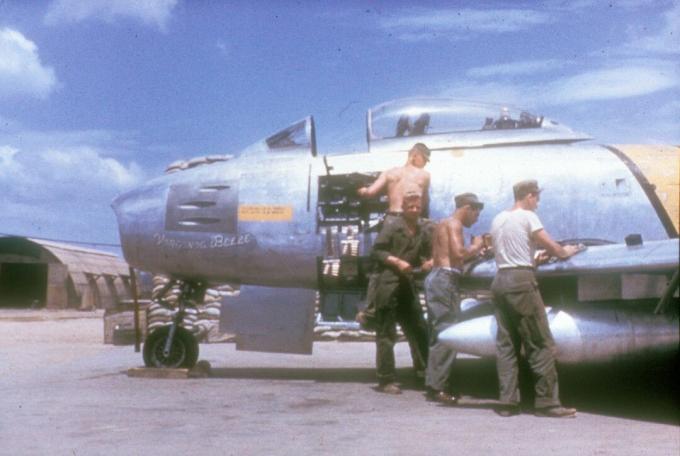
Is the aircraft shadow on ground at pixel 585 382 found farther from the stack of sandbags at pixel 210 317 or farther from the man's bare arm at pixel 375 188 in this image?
the stack of sandbags at pixel 210 317

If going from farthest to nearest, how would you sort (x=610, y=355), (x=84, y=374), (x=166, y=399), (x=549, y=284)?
(x=84, y=374), (x=549, y=284), (x=166, y=399), (x=610, y=355)

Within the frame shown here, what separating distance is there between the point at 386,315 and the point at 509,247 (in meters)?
1.79

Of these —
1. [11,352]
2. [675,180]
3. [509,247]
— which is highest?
[675,180]

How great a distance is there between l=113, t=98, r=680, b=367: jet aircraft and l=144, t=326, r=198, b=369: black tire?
0.05 feet

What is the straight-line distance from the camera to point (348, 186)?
371 inches

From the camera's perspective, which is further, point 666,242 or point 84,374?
point 84,374

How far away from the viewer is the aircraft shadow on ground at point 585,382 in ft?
23.4

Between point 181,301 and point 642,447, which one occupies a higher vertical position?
point 181,301

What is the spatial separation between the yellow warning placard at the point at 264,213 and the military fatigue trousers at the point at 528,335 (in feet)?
10.1

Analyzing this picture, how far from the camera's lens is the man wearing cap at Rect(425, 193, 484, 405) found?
7.53m

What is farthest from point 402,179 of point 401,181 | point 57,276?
point 57,276

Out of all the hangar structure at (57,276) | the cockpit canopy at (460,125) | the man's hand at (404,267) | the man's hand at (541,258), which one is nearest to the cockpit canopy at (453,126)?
the cockpit canopy at (460,125)

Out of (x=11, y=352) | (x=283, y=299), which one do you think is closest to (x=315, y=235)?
(x=283, y=299)

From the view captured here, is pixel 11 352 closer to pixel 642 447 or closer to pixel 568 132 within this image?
pixel 568 132
